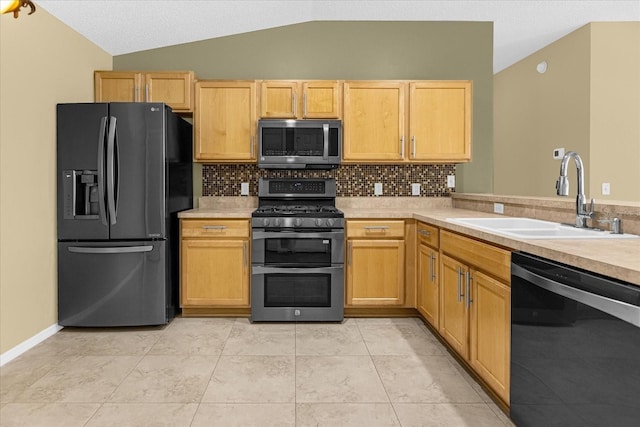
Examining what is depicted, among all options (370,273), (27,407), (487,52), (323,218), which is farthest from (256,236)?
(487,52)

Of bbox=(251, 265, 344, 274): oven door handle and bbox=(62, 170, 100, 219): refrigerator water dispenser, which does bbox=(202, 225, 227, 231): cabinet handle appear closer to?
bbox=(251, 265, 344, 274): oven door handle

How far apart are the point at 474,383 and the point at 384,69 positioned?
2943 millimetres

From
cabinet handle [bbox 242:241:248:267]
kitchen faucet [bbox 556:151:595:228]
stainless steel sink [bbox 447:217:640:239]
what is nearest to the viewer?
stainless steel sink [bbox 447:217:640:239]

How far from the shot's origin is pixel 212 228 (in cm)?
355

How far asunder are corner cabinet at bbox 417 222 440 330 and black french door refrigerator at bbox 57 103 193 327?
1.99 metres

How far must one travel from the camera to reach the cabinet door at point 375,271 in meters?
3.56

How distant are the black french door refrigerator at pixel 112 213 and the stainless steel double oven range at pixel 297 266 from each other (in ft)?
2.43

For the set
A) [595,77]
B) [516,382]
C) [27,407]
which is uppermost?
[595,77]

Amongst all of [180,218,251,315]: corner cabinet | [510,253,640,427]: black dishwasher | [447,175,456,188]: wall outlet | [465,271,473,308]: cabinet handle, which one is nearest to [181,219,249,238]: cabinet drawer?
[180,218,251,315]: corner cabinet

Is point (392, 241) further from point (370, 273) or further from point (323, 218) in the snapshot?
point (323, 218)

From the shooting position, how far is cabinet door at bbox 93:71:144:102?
376 cm

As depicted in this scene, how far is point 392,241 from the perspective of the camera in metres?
3.56

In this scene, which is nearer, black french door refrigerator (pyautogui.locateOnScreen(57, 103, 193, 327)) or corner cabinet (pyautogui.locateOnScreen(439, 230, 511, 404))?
corner cabinet (pyautogui.locateOnScreen(439, 230, 511, 404))

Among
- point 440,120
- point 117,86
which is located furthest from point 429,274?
point 117,86
